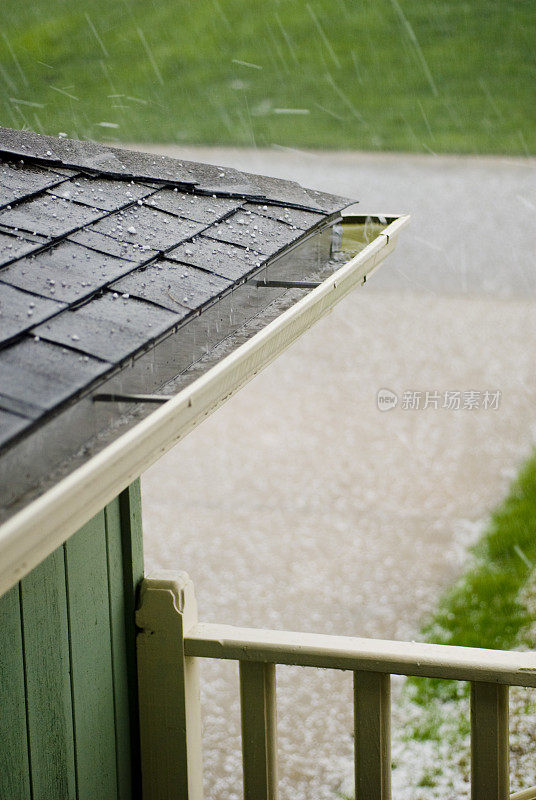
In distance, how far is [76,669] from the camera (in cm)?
111

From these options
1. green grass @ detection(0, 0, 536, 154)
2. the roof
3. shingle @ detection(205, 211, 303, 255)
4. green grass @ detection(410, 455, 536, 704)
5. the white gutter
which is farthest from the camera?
green grass @ detection(0, 0, 536, 154)

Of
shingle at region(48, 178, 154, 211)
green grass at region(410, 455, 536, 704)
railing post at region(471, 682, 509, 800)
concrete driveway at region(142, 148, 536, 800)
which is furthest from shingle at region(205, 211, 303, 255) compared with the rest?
green grass at region(410, 455, 536, 704)

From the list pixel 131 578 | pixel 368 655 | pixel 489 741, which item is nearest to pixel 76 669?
pixel 131 578

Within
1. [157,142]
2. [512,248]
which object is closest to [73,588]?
[512,248]

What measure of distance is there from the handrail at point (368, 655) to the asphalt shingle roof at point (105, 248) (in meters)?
0.47

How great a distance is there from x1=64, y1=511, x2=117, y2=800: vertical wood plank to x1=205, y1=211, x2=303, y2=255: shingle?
0.38m

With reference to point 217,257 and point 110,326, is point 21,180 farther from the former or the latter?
point 110,326

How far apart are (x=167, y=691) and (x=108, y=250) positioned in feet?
2.01

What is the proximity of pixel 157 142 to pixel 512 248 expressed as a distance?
3693mm

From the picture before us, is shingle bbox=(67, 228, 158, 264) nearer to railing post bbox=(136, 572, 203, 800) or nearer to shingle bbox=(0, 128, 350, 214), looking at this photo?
shingle bbox=(0, 128, 350, 214)

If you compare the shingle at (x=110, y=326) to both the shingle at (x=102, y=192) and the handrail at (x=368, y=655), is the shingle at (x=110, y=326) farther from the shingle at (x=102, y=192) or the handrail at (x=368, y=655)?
the handrail at (x=368, y=655)

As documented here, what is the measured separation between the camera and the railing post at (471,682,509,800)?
1066 mm

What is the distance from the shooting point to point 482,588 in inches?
150

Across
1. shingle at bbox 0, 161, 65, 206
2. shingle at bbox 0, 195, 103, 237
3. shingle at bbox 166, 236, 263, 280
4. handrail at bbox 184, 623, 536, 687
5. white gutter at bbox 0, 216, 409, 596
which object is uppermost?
shingle at bbox 0, 161, 65, 206
